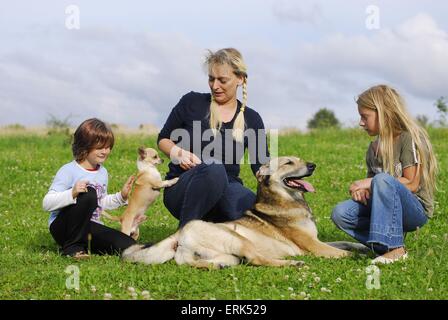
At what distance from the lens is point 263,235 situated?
8.16 meters

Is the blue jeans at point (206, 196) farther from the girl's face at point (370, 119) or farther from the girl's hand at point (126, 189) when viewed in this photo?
the girl's face at point (370, 119)

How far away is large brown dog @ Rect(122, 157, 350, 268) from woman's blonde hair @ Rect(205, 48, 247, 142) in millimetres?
890

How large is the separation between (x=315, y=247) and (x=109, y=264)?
2.35 m

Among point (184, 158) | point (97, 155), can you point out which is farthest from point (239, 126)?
point (97, 155)

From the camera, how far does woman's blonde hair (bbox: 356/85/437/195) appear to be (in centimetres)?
775

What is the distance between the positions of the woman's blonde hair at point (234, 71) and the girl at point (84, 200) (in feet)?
4.39

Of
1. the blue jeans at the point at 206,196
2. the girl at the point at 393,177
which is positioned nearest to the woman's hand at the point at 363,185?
the girl at the point at 393,177

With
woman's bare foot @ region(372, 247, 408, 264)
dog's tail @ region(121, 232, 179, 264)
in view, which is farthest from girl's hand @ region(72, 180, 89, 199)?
woman's bare foot @ region(372, 247, 408, 264)

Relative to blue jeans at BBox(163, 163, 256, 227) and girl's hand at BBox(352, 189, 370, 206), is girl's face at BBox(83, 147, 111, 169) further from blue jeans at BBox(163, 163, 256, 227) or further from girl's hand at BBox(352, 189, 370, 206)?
girl's hand at BBox(352, 189, 370, 206)

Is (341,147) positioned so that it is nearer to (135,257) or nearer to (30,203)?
(30,203)

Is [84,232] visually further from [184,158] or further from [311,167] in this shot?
[311,167]

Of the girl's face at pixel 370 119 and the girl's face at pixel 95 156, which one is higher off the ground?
the girl's face at pixel 370 119

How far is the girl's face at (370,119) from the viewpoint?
789 cm
